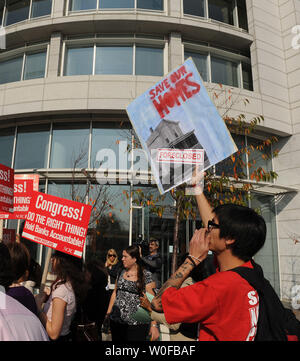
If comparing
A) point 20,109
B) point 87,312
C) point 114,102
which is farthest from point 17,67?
point 87,312

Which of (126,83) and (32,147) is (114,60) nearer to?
(126,83)

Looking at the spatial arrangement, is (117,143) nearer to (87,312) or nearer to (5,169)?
(5,169)

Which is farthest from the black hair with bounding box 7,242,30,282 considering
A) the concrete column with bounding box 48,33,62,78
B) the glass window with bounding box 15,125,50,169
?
the concrete column with bounding box 48,33,62,78

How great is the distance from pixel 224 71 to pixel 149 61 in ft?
10.3

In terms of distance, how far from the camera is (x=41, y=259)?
30.5 feet

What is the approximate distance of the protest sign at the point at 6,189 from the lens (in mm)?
4316

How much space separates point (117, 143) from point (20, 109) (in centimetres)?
370

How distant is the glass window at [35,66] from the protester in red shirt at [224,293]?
435 inches

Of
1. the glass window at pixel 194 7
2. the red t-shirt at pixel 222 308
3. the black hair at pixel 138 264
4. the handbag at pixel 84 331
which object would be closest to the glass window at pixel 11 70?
the glass window at pixel 194 7

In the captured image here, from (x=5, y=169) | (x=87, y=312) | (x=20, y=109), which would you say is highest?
(x=20, y=109)

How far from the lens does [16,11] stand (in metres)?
11.9

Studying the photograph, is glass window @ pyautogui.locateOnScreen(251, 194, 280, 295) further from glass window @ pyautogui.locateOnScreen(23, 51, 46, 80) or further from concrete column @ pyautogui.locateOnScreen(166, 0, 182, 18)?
glass window @ pyautogui.locateOnScreen(23, 51, 46, 80)

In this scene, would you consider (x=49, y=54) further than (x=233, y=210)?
Yes
